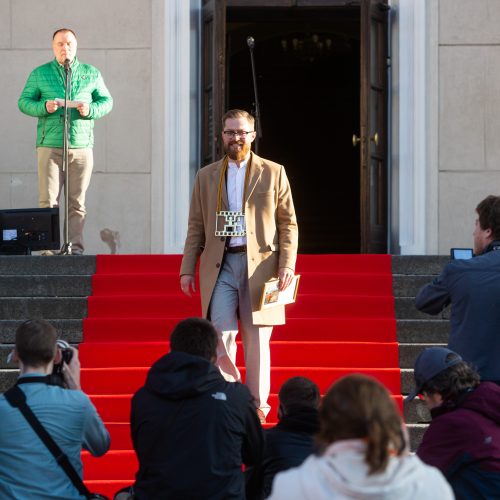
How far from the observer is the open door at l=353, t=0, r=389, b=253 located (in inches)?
450

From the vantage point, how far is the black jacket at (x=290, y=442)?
15.9 feet

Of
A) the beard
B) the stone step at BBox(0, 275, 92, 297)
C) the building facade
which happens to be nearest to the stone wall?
the building facade

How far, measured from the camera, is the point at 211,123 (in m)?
11.8

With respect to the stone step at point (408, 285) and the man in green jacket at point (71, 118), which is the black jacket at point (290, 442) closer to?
the stone step at point (408, 285)

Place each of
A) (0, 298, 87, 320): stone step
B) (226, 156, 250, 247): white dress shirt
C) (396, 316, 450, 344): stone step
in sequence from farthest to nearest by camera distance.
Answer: (0, 298, 87, 320): stone step, (396, 316, 450, 344): stone step, (226, 156, 250, 247): white dress shirt

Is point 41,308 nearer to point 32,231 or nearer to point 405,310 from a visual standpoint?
point 32,231

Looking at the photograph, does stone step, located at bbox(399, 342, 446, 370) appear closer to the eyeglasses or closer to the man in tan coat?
the man in tan coat

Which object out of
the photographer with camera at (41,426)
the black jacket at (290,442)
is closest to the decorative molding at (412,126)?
the black jacket at (290,442)

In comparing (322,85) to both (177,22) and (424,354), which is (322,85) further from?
(424,354)

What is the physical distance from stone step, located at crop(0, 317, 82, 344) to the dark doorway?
10.2 metres

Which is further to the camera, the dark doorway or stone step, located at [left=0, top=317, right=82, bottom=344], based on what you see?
the dark doorway

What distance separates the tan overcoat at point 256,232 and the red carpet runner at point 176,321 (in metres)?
0.95

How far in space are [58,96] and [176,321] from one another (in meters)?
2.46

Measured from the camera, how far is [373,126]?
1167cm
